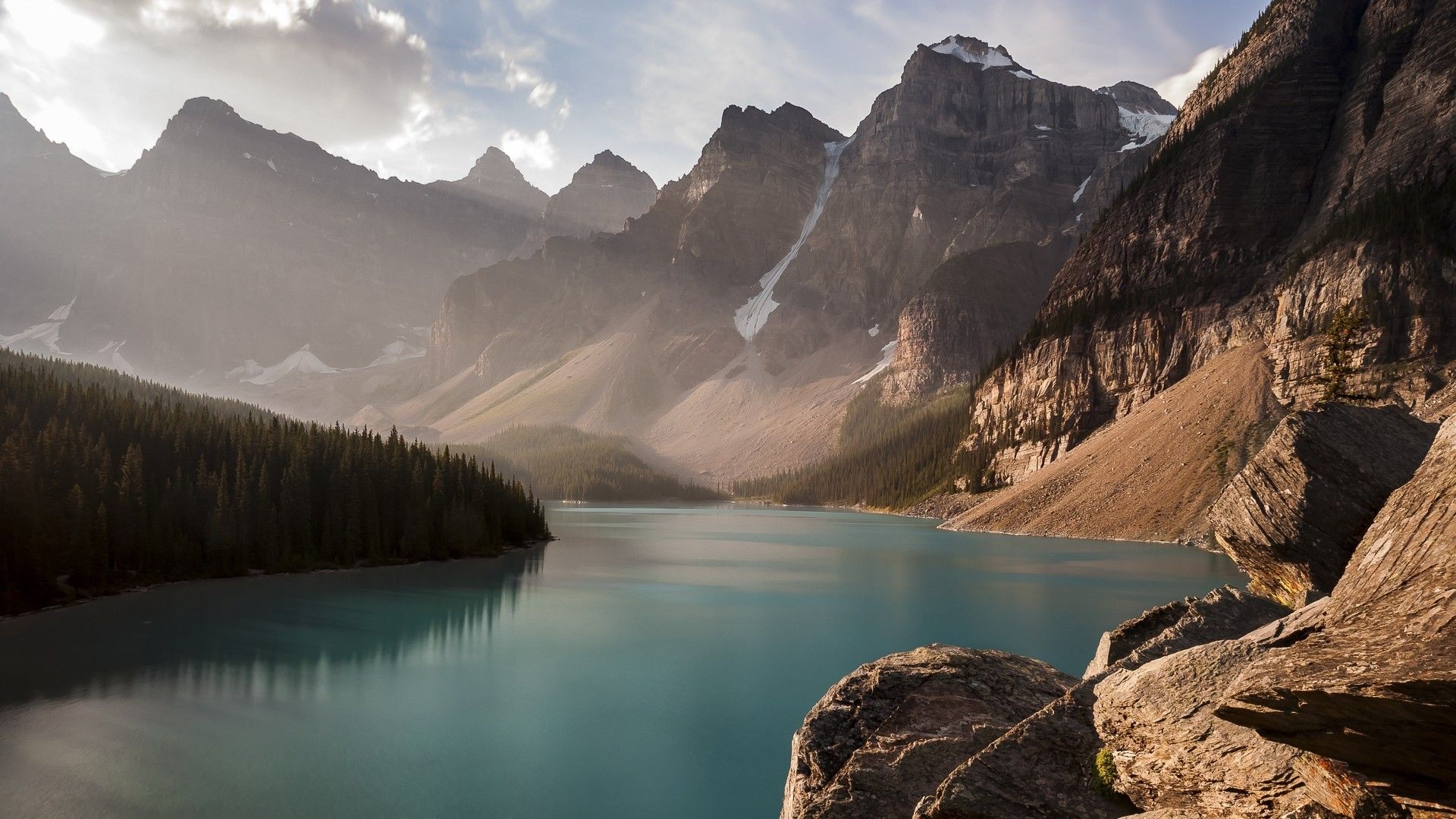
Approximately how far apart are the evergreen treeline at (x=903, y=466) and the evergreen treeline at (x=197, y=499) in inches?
3143

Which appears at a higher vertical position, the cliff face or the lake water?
the cliff face

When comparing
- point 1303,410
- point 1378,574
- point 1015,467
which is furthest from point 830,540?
point 1378,574

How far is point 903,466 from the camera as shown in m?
151

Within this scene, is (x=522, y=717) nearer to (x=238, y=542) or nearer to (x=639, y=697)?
(x=639, y=697)

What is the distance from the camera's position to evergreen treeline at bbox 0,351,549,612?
1635 inches

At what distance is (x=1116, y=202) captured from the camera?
128 m

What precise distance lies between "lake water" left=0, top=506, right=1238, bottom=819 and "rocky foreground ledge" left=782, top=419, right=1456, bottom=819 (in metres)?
8.36

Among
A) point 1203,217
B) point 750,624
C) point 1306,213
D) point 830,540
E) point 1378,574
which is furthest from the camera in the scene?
point 1203,217

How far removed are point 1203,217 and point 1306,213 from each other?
11483 millimetres

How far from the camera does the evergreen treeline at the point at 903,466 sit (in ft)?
451

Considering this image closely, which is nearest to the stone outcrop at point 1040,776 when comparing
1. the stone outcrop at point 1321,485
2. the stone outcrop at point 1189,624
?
the stone outcrop at point 1189,624

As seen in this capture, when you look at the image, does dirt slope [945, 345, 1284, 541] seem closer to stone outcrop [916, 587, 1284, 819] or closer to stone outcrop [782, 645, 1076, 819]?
stone outcrop [782, 645, 1076, 819]

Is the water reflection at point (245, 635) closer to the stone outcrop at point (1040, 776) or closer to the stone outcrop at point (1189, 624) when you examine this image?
the stone outcrop at point (1189, 624)

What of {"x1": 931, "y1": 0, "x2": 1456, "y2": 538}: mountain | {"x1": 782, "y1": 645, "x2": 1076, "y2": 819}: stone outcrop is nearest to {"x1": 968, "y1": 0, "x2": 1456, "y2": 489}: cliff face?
{"x1": 931, "y1": 0, "x2": 1456, "y2": 538}: mountain
